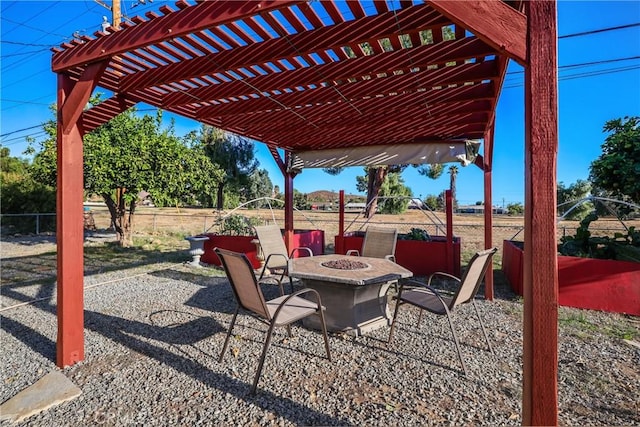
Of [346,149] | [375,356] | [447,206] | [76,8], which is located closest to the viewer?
[375,356]

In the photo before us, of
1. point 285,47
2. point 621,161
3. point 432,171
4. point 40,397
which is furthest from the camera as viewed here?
point 432,171

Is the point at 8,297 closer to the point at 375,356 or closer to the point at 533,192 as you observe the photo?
the point at 375,356

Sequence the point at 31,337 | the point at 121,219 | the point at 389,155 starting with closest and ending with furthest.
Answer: the point at 31,337 → the point at 389,155 → the point at 121,219

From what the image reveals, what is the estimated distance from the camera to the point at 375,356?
265cm

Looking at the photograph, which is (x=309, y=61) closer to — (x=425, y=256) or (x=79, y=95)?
(x=79, y=95)

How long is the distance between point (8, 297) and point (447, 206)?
6.57 m

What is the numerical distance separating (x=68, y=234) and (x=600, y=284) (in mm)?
5514

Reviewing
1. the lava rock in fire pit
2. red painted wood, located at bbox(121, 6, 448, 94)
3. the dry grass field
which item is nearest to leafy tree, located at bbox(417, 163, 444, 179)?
the dry grass field

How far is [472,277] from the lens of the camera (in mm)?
2627

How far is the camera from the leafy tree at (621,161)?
4082 mm

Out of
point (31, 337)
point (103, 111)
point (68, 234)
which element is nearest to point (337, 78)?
point (103, 111)

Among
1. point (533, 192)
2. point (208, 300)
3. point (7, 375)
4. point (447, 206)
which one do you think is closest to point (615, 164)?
point (447, 206)

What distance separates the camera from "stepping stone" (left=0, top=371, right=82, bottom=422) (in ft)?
6.26

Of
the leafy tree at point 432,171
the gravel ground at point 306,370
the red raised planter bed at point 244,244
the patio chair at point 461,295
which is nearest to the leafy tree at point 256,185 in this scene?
the leafy tree at point 432,171
